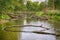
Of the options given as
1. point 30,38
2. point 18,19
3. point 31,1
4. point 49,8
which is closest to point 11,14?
point 18,19

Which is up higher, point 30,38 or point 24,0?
point 24,0

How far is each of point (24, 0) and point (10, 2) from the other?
2.43ft

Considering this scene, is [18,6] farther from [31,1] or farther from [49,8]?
[49,8]

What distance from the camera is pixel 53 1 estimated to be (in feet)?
28.8

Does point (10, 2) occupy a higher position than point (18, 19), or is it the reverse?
point (10, 2)

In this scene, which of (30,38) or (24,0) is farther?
(24,0)

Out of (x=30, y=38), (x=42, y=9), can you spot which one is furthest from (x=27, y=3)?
(x=30, y=38)

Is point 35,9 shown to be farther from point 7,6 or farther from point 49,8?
point 7,6

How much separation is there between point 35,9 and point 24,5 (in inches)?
24.0

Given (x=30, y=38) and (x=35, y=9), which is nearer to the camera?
(x=30, y=38)

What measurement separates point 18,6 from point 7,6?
57 centimetres

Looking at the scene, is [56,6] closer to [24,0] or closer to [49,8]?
[49,8]

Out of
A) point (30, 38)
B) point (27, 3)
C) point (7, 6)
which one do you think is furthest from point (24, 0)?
point (30, 38)

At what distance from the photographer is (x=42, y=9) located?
891 centimetres
